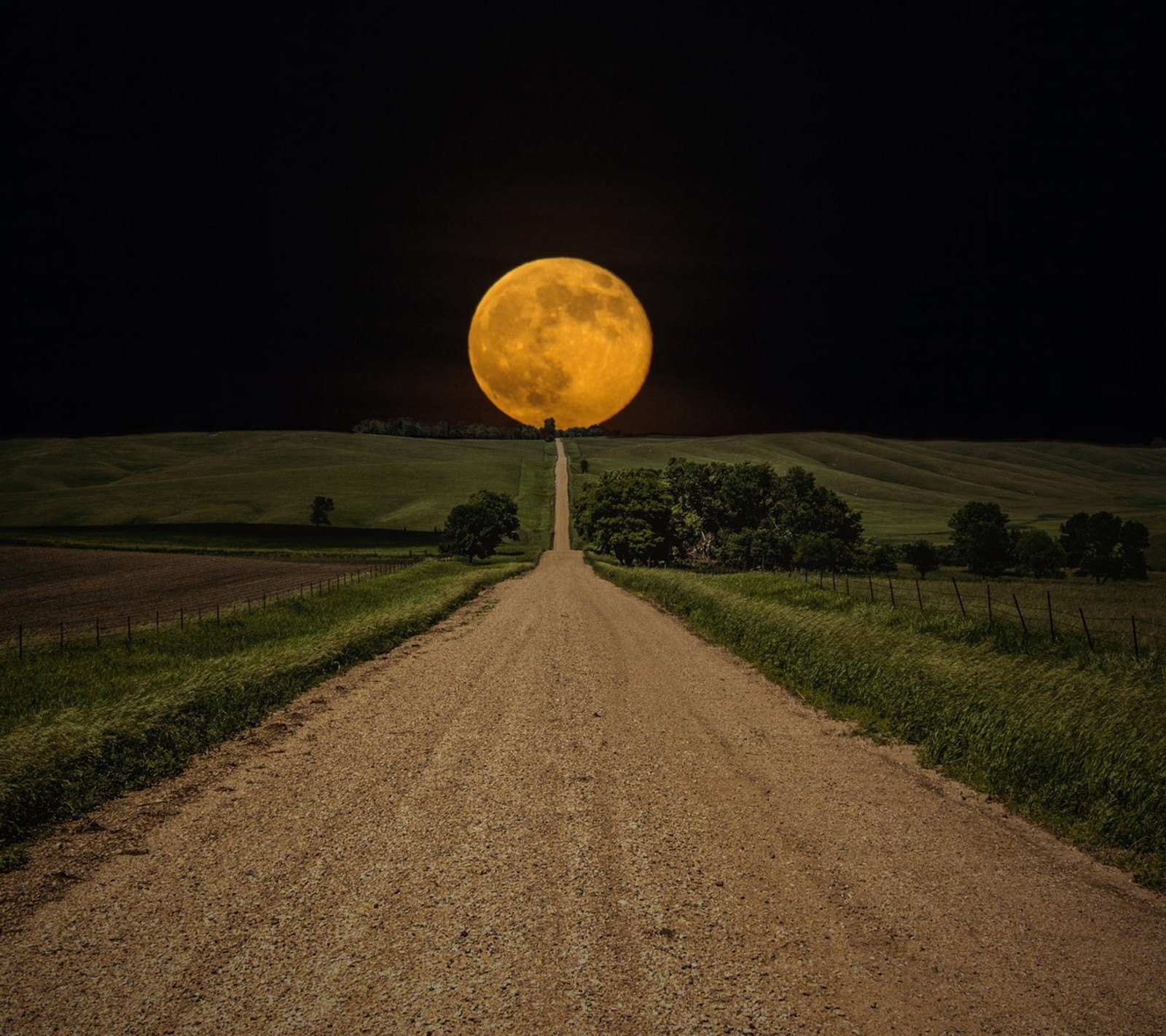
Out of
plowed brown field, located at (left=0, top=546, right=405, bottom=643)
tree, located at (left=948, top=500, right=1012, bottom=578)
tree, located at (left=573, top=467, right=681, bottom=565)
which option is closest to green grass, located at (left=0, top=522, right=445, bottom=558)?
plowed brown field, located at (left=0, top=546, right=405, bottom=643)

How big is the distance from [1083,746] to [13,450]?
228 metres

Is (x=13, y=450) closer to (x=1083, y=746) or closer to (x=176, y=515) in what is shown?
(x=176, y=515)

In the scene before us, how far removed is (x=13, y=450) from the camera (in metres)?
179

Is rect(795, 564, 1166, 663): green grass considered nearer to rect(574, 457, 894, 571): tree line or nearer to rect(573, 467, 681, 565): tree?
rect(574, 457, 894, 571): tree line

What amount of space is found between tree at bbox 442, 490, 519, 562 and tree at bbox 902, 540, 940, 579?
165ft

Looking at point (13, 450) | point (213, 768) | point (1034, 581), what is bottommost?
point (1034, 581)

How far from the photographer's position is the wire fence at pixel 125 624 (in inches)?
932

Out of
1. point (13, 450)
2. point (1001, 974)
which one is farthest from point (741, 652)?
point (13, 450)

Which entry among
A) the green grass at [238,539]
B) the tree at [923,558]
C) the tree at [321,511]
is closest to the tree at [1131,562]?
the tree at [923,558]

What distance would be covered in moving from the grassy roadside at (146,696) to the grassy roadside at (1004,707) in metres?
12.5

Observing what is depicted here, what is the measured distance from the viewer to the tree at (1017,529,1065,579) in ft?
251

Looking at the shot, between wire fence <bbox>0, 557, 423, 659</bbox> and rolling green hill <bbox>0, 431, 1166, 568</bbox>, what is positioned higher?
rolling green hill <bbox>0, 431, 1166, 568</bbox>

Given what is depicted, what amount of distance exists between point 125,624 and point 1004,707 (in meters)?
35.5

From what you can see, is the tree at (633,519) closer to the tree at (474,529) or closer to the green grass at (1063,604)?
the tree at (474,529)
